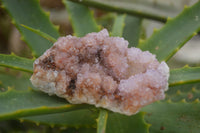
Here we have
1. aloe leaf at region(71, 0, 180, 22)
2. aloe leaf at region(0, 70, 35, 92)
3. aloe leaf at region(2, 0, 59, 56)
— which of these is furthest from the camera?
aloe leaf at region(71, 0, 180, 22)

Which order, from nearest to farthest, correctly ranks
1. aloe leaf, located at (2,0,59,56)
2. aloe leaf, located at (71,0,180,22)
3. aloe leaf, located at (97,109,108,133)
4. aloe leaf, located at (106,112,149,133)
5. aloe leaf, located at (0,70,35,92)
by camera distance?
aloe leaf, located at (97,109,108,133), aloe leaf, located at (106,112,149,133), aloe leaf, located at (2,0,59,56), aloe leaf, located at (0,70,35,92), aloe leaf, located at (71,0,180,22)

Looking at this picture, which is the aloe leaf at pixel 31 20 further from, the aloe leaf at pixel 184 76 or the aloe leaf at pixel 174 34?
the aloe leaf at pixel 184 76

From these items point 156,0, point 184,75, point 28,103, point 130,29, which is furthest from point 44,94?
point 156,0

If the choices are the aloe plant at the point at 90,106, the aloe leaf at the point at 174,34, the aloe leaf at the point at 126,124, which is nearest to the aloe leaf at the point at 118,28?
the aloe plant at the point at 90,106

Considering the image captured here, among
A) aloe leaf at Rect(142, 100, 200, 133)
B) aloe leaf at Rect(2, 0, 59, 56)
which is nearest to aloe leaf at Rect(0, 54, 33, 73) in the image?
aloe leaf at Rect(2, 0, 59, 56)

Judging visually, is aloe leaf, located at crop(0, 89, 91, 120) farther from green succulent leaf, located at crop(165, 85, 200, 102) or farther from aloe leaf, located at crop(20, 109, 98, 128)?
green succulent leaf, located at crop(165, 85, 200, 102)

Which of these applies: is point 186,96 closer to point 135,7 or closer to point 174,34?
point 174,34

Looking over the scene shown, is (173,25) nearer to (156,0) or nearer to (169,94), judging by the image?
(169,94)

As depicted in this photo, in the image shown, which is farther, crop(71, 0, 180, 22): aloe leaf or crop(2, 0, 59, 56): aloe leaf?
crop(71, 0, 180, 22): aloe leaf
